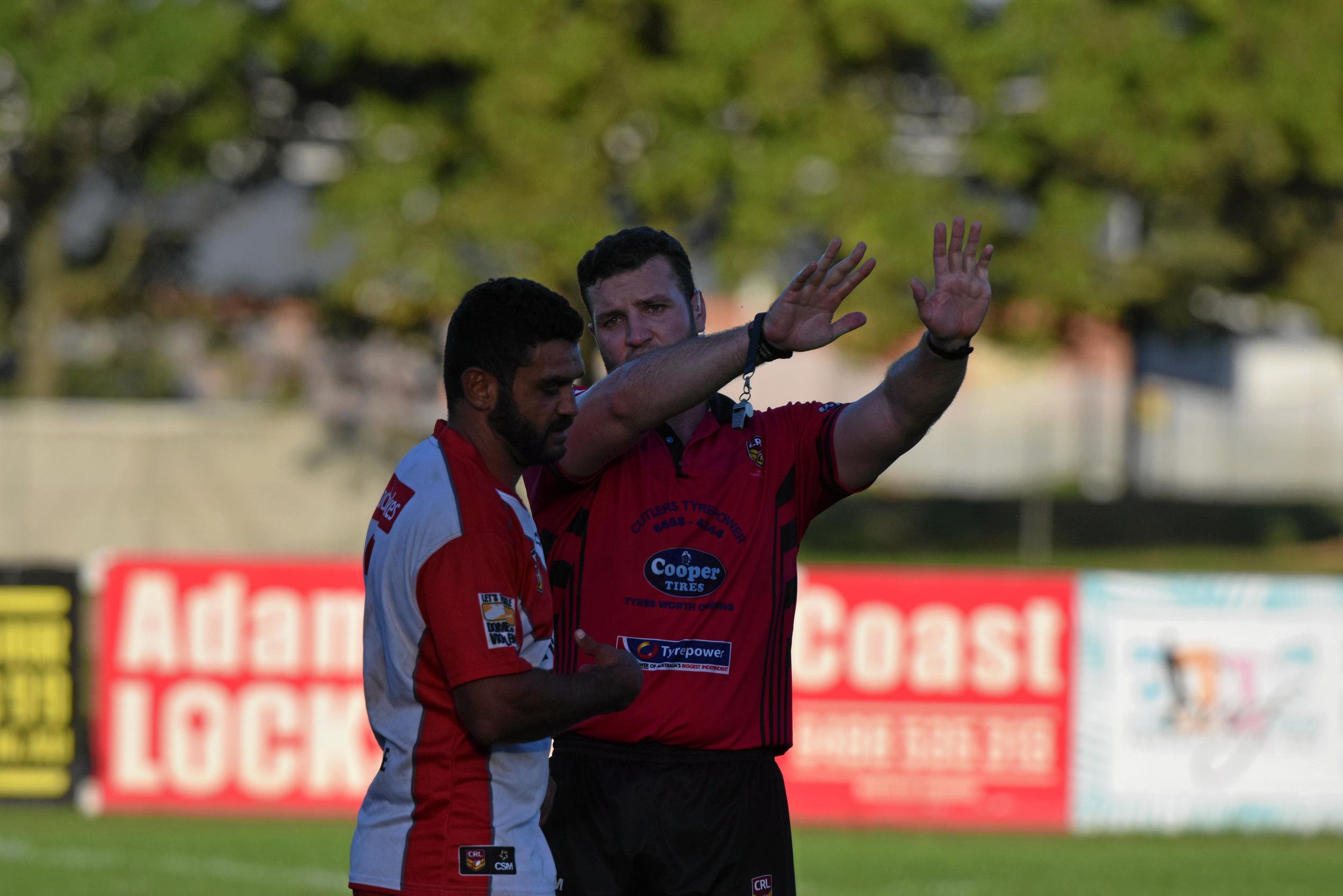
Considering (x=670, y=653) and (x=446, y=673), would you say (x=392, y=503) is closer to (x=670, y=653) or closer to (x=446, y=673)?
(x=446, y=673)

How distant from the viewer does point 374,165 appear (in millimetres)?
24656

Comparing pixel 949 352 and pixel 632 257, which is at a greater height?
pixel 632 257

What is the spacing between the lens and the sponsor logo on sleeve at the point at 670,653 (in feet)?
13.3

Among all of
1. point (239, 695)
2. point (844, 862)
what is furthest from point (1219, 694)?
point (239, 695)

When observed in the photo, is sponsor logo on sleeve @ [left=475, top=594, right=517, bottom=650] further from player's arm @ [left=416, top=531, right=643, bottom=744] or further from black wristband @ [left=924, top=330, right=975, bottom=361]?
black wristband @ [left=924, top=330, right=975, bottom=361]

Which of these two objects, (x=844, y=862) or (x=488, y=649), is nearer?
(x=488, y=649)

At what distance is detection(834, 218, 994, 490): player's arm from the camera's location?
3.88 m

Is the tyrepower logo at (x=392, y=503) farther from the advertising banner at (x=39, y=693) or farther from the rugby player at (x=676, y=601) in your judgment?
the advertising banner at (x=39, y=693)

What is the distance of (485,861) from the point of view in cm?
343

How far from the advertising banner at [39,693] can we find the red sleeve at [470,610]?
315 inches

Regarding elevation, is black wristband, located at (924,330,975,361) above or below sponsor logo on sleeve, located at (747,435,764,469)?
above

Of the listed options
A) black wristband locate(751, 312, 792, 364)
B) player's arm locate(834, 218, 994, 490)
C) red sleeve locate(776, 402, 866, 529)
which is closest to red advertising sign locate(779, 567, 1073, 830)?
red sleeve locate(776, 402, 866, 529)

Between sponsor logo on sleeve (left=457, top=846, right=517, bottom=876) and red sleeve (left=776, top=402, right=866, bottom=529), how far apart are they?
125 cm

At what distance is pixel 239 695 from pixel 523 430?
766 cm
